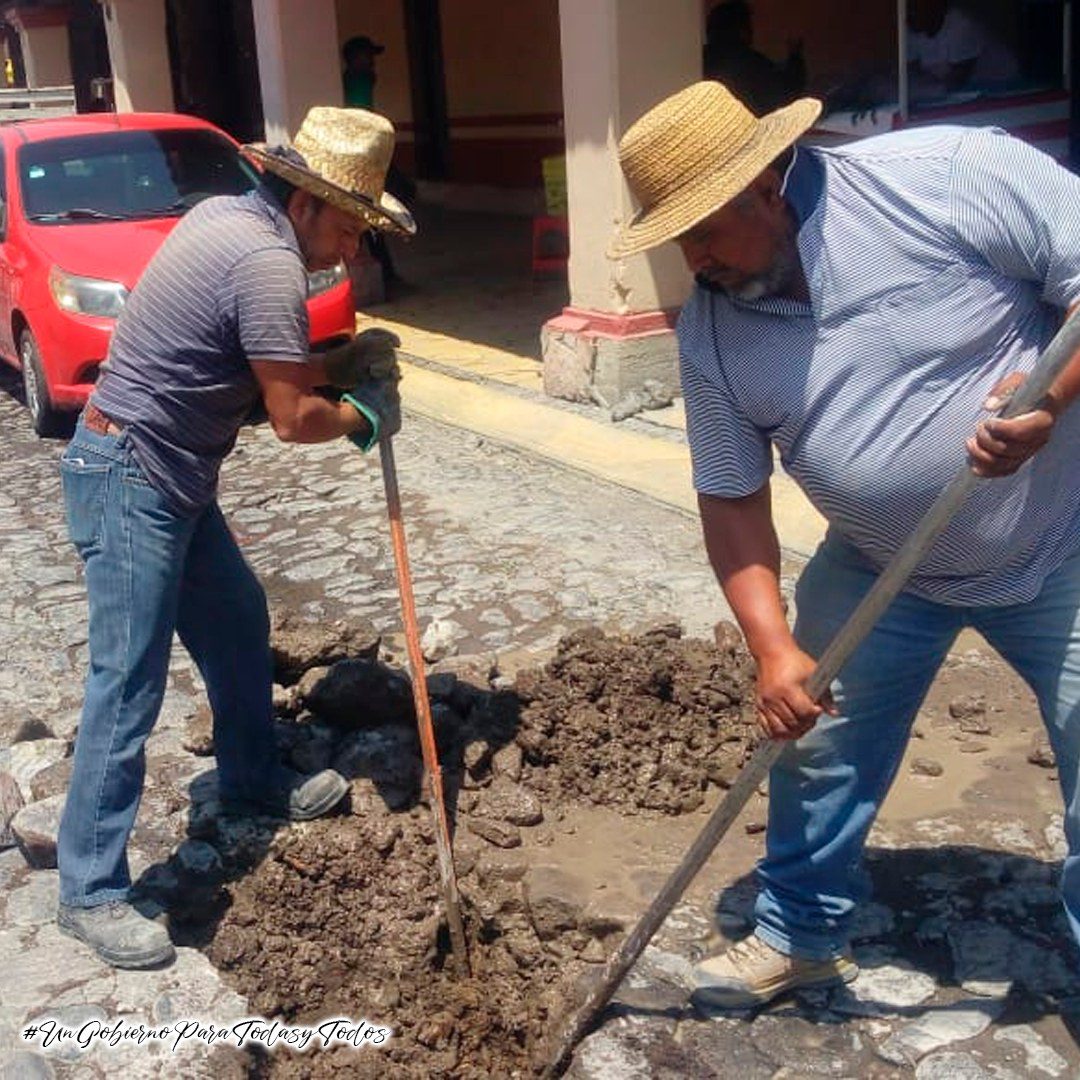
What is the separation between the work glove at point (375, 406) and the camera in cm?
394

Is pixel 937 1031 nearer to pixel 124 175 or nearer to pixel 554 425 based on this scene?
pixel 554 425

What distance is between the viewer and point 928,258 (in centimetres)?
287

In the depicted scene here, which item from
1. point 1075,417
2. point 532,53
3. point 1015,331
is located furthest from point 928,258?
point 532,53

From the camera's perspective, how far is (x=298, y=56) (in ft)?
40.7

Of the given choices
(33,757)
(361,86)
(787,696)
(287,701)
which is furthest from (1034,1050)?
(361,86)

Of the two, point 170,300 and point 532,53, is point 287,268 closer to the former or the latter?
point 170,300

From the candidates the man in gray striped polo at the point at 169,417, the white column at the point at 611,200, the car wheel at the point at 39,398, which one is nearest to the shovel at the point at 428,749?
the man in gray striped polo at the point at 169,417

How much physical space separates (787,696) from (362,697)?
1844 mm

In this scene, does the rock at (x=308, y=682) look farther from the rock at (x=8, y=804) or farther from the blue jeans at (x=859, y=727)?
the blue jeans at (x=859, y=727)

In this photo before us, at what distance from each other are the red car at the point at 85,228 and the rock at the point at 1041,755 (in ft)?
17.9

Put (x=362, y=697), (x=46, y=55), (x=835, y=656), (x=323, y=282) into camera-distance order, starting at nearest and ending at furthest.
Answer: (x=835, y=656) → (x=362, y=697) → (x=323, y=282) → (x=46, y=55)

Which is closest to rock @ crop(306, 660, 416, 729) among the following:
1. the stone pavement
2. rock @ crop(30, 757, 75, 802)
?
the stone pavement

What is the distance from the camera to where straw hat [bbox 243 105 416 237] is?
3572 millimetres

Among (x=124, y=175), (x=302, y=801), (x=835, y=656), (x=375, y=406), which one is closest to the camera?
(x=835, y=656)
